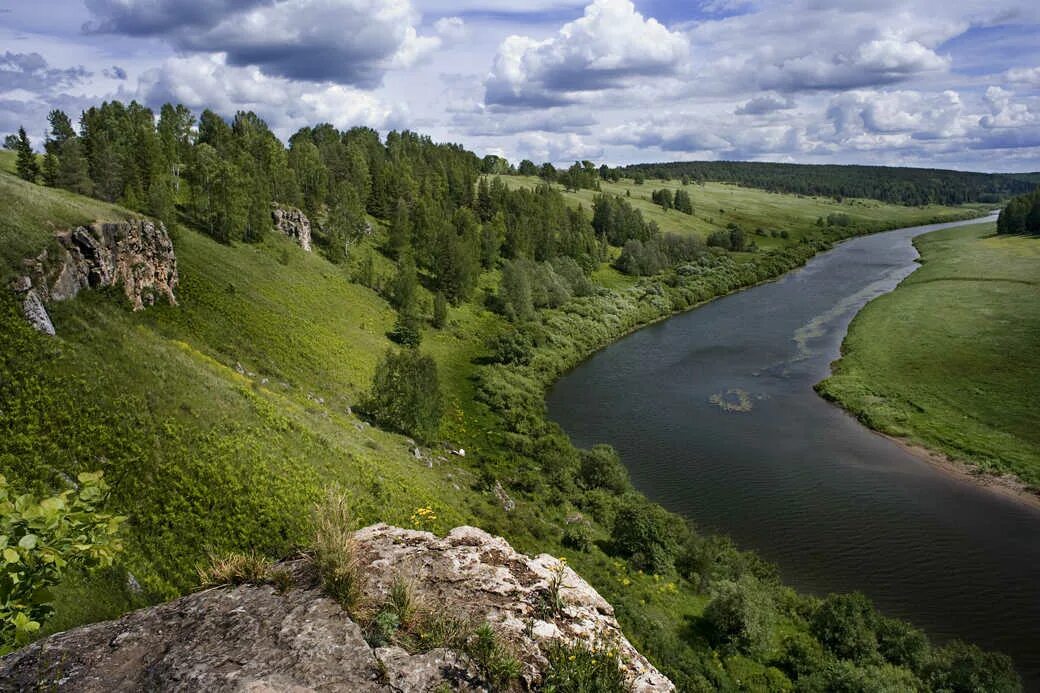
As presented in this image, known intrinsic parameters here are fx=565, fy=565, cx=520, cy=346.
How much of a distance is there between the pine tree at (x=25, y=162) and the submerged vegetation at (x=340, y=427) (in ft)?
22.7

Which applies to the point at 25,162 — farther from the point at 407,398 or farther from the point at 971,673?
the point at 971,673

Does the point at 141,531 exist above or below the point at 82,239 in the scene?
below

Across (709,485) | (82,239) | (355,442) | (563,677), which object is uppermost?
(82,239)

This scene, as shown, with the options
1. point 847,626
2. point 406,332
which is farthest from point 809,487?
point 406,332

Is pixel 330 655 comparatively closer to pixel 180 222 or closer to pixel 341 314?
pixel 341 314

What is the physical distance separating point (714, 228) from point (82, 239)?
16506cm

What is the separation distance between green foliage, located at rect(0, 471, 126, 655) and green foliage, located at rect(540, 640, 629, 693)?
265 inches

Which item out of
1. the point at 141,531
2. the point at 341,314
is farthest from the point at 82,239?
the point at 341,314

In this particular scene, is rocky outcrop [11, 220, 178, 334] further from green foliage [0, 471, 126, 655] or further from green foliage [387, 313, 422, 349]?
green foliage [0, 471, 126, 655]

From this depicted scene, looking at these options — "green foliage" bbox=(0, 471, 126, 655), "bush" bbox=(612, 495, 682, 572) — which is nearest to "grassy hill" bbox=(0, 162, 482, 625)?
"bush" bbox=(612, 495, 682, 572)

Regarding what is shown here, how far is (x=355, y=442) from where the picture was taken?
33875mm

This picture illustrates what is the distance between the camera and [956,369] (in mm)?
61094

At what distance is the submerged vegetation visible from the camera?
21.0 meters

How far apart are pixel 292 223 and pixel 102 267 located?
42.9 m
